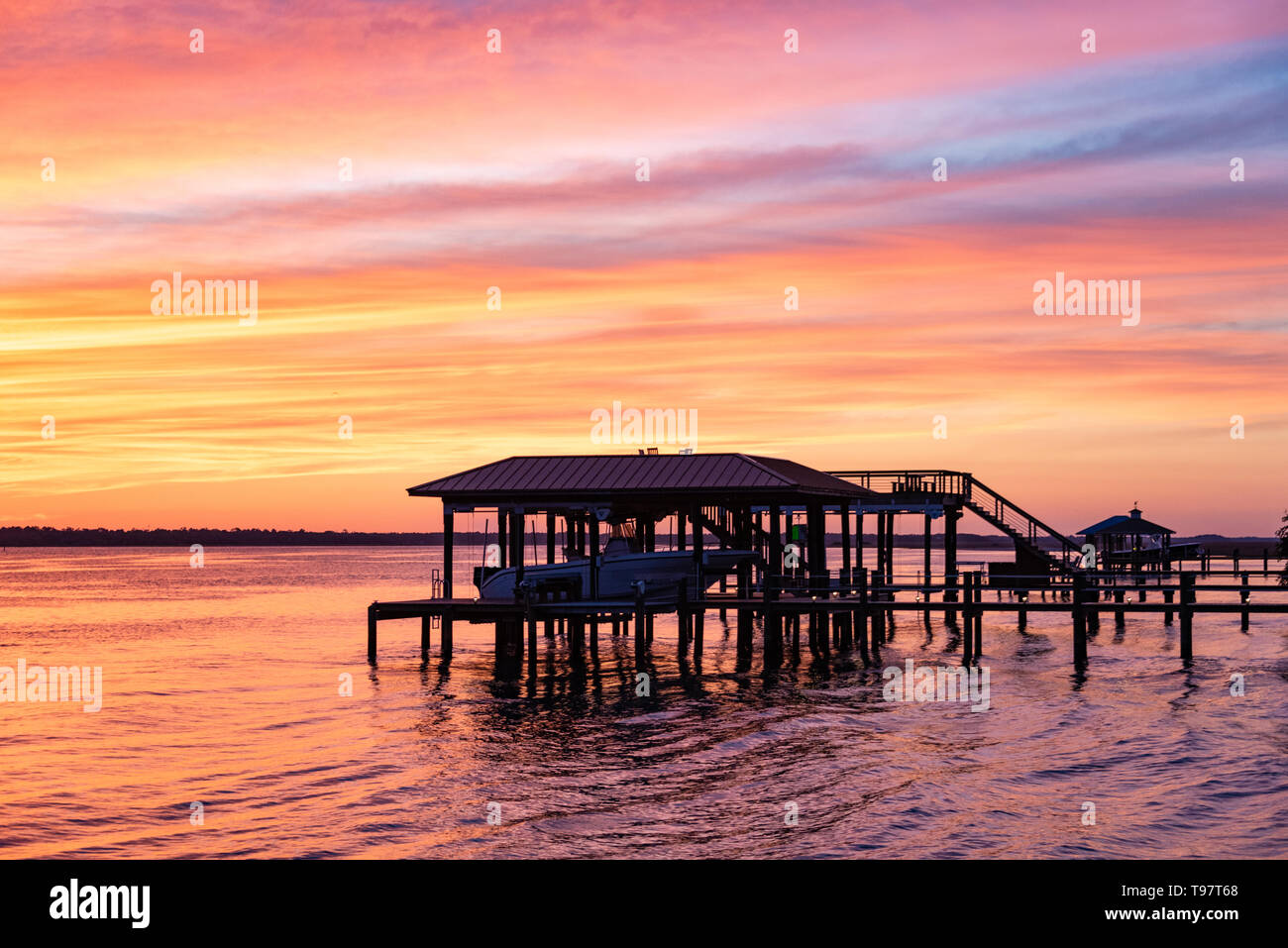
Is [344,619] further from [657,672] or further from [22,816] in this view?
[22,816]

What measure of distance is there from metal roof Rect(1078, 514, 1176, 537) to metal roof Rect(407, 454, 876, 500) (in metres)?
25.1

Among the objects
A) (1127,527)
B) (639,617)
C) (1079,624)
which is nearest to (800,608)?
(639,617)

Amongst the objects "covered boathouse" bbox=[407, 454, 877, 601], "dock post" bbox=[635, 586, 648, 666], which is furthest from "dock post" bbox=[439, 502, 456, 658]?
"dock post" bbox=[635, 586, 648, 666]

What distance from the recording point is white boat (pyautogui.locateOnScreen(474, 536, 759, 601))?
3675 cm

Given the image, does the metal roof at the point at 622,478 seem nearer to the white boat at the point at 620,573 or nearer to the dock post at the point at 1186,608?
the white boat at the point at 620,573

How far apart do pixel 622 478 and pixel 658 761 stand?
51.6 feet

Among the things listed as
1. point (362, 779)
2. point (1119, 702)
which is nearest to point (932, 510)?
point (1119, 702)

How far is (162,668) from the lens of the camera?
4094 centimetres

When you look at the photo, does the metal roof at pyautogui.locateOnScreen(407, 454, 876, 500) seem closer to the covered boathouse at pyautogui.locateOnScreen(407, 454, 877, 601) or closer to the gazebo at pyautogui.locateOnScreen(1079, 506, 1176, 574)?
the covered boathouse at pyautogui.locateOnScreen(407, 454, 877, 601)

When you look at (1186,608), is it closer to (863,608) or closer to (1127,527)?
A: (863,608)

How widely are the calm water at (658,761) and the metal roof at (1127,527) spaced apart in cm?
1720
